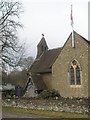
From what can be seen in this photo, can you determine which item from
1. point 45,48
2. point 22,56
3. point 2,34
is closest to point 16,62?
point 22,56

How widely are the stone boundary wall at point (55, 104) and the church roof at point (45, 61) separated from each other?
12878mm

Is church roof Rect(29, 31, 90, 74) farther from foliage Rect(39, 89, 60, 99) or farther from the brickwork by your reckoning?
foliage Rect(39, 89, 60, 99)

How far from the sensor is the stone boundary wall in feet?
62.9

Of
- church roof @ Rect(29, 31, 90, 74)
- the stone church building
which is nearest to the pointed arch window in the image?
the stone church building

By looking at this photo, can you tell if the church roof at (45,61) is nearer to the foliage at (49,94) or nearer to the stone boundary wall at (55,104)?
the foliage at (49,94)

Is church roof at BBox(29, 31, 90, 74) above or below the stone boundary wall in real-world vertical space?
above

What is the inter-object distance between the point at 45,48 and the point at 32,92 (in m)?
14.7

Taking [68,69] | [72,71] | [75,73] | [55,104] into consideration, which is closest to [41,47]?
[68,69]

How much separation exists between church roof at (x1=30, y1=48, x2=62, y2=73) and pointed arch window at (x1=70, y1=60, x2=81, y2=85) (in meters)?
7.54

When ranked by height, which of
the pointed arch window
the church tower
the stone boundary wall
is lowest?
the stone boundary wall

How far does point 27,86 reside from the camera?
37.1 m

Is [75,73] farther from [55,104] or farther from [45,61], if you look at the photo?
[45,61]

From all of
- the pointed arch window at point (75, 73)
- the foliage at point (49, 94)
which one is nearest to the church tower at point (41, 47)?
the foliage at point (49, 94)

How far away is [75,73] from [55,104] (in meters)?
9.37
